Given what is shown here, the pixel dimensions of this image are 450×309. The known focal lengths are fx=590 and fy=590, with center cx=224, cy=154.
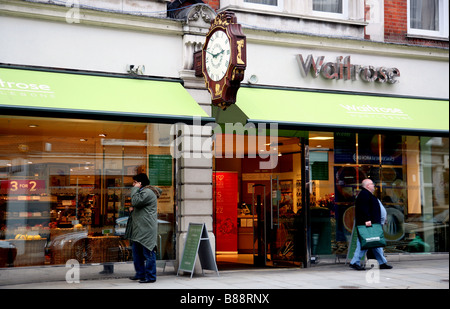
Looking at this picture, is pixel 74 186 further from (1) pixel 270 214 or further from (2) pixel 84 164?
(1) pixel 270 214

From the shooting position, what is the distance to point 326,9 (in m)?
13.3

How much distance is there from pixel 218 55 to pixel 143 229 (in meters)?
3.25

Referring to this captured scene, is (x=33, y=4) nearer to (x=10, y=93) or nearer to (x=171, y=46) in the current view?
(x=10, y=93)

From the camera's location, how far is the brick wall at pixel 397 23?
1363cm

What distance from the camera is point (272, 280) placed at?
10242 mm

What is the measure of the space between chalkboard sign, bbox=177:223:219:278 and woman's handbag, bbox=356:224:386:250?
2942 millimetres

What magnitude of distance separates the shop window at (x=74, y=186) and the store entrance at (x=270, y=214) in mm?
2815

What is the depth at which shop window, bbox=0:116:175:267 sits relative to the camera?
10289mm

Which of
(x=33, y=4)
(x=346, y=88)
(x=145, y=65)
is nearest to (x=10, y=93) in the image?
(x=33, y=4)

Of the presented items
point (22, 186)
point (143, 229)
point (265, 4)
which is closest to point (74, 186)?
point (22, 186)

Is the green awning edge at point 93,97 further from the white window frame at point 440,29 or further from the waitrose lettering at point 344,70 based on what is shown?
the white window frame at point 440,29

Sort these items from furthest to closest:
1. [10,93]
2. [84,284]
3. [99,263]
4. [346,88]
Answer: [346,88] → [99,263] → [84,284] → [10,93]
